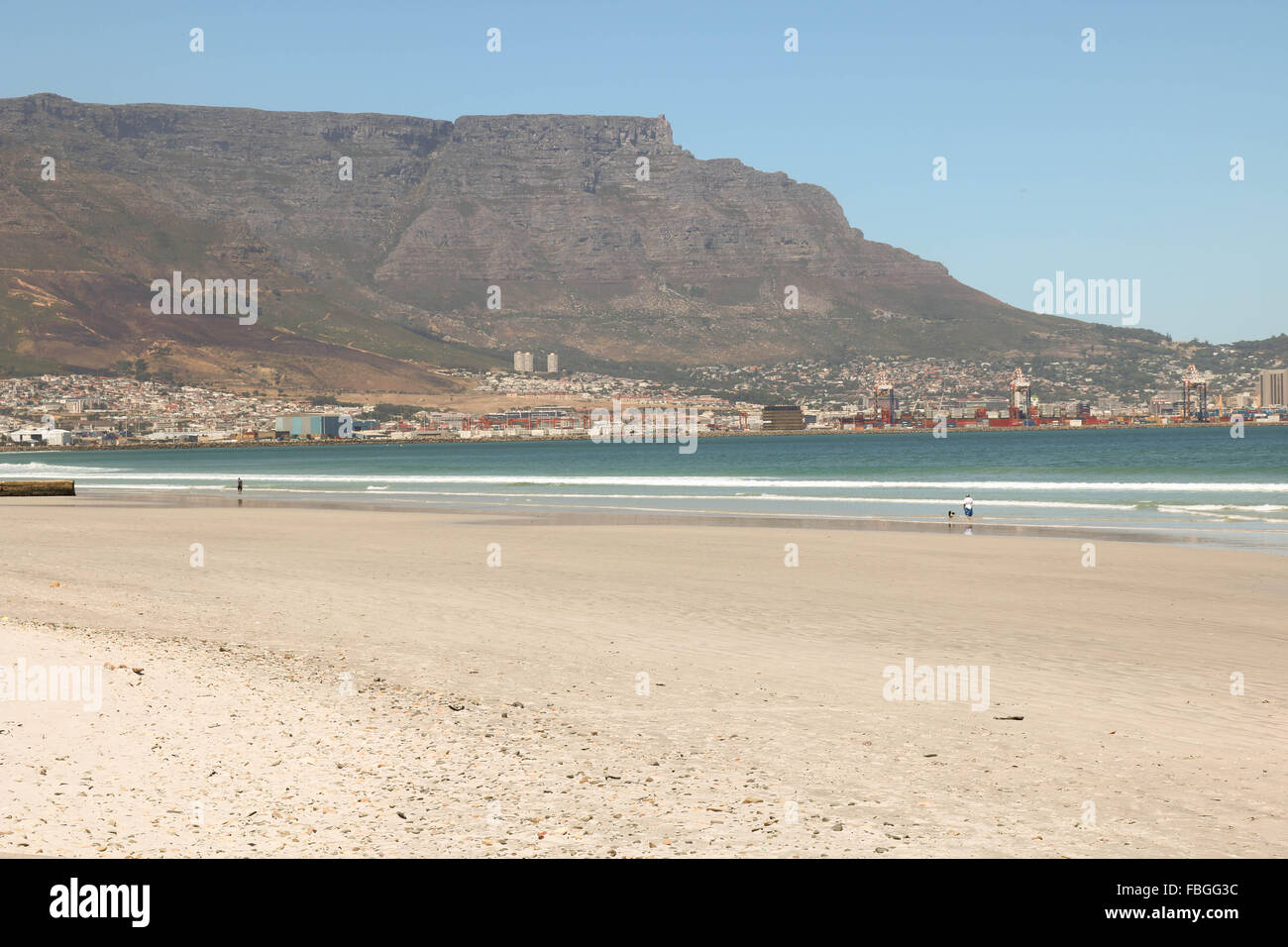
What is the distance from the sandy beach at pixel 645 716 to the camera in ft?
22.7

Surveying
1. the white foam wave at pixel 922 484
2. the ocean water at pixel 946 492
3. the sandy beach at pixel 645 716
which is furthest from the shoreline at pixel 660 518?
the white foam wave at pixel 922 484

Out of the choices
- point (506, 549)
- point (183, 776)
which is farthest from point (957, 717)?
point (506, 549)

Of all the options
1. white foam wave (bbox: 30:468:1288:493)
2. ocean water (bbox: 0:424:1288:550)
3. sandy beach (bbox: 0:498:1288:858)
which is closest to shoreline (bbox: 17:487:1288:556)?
ocean water (bbox: 0:424:1288:550)

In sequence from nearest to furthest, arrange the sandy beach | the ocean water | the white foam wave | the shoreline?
1. the sandy beach
2. the shoreline
3. the ocean water
4. the white foam wave

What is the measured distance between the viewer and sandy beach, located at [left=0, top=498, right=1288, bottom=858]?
22.7 ft

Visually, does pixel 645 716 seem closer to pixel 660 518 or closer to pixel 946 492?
pixel 660 518

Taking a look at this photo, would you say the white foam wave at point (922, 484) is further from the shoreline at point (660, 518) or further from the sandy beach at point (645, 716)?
the sandy beach at point (645, 716)

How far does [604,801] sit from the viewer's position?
7516mm

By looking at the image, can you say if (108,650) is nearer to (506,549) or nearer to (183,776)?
(183,776)

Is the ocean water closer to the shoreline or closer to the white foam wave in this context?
the white foam wave

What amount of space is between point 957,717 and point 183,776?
6.77 m

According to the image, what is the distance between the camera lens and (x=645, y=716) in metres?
10.3

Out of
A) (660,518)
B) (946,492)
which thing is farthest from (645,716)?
(946,492)
